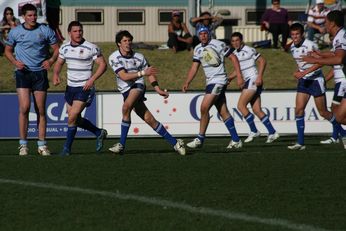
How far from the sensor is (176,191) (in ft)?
37.5

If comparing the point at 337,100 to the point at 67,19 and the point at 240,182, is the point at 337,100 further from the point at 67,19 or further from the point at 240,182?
the point at 67,19

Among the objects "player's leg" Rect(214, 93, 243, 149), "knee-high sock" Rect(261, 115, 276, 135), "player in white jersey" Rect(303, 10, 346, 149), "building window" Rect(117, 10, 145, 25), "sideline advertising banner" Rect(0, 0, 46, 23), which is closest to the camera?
"player in white jersey" Rect(303, 10, 346, 149)

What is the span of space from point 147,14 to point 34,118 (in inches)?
716

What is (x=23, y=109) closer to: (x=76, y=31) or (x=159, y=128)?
(x=76, y=31)

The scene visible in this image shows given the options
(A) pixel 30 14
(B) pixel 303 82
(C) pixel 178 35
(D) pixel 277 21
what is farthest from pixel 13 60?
(D) pixel 277 21

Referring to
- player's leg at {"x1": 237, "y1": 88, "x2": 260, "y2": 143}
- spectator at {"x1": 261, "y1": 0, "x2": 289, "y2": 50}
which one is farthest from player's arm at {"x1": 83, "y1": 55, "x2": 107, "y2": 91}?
spectator at {"x1": 261, "y1": 0, "x2": 289, "y2": 50}

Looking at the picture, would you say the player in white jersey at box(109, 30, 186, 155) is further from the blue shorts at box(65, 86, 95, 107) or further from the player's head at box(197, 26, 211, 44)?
the player's head at box(197, 26, 211, 44)

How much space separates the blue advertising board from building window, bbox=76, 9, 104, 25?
54.6ft

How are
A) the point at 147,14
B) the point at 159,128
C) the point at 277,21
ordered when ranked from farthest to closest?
the point at 147,14
the point at 277,21
the point at 159,128

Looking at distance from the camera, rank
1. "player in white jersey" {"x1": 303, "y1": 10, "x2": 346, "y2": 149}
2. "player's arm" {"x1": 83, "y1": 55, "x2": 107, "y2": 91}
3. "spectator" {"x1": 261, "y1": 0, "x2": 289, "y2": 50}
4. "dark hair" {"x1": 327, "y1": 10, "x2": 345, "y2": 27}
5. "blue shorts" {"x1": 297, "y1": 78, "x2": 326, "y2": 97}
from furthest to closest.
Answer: "spectator" {"x1": 261, "y1": 0, "x2": 289, "y2": 50} → "blue shorts" {"x1": 297, "y1": 78, "x2": 326, "y2": 97} → "player's arm" {"x1": 83, "y1": 55, "x2": 107, "y2": 91} → "dark hair" {"x1": 327, "y1": 10, "x2": 345, "y2": 27} → "player in white jersey" {"x1": 303, "y1": 10, "x2": 346, "y2": 149}

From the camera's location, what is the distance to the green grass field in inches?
375

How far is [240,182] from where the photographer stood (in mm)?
12195

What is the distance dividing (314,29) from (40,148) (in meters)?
16.2

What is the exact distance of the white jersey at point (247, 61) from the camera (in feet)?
67.3
